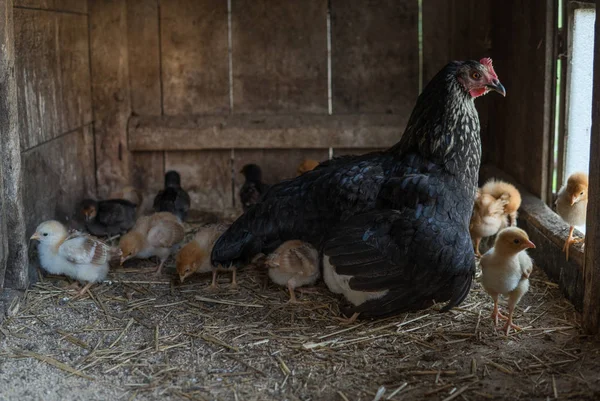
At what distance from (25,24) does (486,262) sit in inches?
139

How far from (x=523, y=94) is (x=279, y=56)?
2.28 metres

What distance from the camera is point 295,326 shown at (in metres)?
4.73

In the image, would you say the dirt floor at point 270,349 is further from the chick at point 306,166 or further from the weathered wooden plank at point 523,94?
the chick at point 306,166

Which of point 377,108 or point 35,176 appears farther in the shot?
point 377,108

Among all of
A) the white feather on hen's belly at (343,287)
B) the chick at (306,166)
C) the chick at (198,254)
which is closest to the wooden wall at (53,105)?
the chick at (198,254)

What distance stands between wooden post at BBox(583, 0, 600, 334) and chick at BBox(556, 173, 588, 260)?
68cm

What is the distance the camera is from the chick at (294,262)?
502 centimetres

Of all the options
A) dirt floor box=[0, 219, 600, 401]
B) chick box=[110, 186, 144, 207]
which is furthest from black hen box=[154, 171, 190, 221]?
dirt floor box=[0, 219, 600, 401]

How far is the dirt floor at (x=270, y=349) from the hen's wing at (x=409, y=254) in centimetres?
23

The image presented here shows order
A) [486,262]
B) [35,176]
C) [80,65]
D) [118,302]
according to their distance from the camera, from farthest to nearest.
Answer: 1. [80,65]
2. [35,176]
3. [118,302]
4. [486,262]

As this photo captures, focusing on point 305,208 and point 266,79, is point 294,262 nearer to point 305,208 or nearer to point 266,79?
point 305,208

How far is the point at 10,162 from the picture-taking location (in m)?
4.84

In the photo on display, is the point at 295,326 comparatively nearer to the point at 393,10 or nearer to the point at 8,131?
the point at 8,131

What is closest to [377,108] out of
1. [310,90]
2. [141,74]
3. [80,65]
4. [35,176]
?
[310,90]
